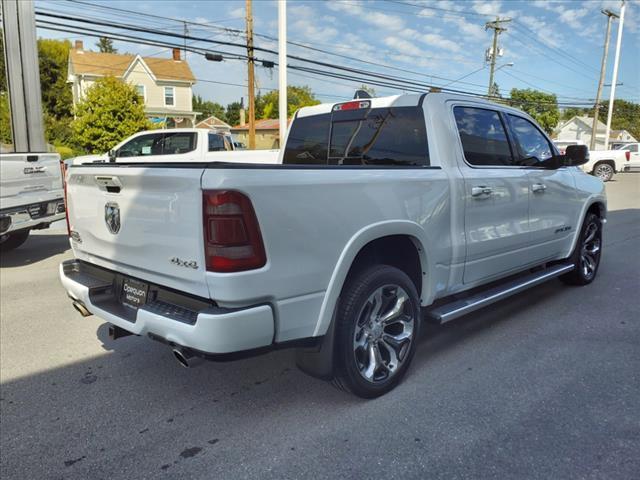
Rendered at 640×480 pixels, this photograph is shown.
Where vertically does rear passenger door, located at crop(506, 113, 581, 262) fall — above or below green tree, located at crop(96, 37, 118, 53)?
below

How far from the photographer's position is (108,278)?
3.20 metres

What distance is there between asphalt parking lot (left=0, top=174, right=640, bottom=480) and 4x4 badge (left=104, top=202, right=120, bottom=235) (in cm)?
111

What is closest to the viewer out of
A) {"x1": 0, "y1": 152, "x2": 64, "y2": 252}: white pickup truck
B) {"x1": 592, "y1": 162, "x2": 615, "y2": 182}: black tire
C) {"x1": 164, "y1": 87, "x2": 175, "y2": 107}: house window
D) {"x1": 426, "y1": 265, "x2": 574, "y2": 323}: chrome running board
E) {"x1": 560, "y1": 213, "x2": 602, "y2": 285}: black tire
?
{"x1": 426, "y1": 265, "x2": 574, "y2": 323}: chrome running board

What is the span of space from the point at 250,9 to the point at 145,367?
862 inches

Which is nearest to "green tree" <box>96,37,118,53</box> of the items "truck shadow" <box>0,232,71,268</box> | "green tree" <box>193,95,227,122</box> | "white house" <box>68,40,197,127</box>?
"green tree" <box>193,95,227,122</box>

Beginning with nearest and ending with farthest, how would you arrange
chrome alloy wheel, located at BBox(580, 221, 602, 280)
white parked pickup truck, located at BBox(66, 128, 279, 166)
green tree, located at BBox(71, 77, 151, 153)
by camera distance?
1. chrome alloy wheel, located at BBox(580, 221, 602, 280)
2. white parked pickup truck, located at BBox(66, 128, 279, 166)
3. green tree, located at BBox(71, 77, 151, 153)

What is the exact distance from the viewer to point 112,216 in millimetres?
3008

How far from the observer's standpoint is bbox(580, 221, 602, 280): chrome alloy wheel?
5.57 m

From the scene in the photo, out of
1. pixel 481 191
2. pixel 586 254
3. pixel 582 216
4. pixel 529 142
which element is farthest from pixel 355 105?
pixel 586 254

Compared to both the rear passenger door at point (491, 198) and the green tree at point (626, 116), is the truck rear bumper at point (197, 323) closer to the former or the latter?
the rear passenger door at point (491, 198)

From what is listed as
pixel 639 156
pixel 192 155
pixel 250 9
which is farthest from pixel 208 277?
pixel 639 156

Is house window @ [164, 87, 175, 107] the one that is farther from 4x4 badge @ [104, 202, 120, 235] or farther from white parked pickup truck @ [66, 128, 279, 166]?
4x4 badge @ [104, 202, 120, 235]

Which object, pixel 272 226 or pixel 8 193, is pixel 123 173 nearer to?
pixel 272 226

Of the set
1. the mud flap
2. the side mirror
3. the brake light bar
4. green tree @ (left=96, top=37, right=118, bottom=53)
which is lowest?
the mud flap
